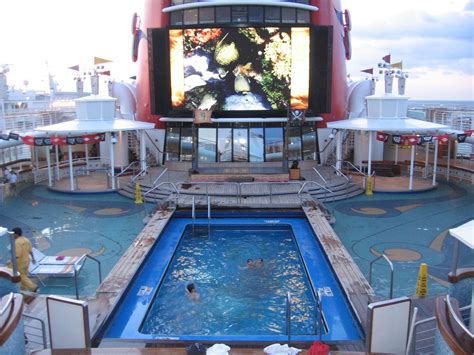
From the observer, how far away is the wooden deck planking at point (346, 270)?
9.79m

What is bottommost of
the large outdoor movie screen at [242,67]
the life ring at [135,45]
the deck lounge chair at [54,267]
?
the deck lounge chair at [54,267]

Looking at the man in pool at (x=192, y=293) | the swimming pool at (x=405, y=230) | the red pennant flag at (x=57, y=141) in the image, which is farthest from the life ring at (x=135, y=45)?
the man in pool at (x=192, y=293)

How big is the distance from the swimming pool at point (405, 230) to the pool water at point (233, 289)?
2.06m

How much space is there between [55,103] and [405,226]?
1423 inches

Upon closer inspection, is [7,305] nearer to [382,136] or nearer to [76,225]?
[76,225]

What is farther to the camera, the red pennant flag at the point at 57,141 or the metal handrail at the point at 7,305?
the red pennant flag at the point at 57,141

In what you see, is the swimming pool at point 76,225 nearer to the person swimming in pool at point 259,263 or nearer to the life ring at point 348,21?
the person swimming in pool at point 259,263

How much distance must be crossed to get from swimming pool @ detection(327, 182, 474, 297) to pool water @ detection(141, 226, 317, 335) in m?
2.06

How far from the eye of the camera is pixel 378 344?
7.61m

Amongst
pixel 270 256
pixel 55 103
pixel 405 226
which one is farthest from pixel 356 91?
pixel 55 103

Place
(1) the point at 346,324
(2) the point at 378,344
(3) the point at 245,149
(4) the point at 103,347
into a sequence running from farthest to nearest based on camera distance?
(3) the point at 245,149 < (1) the point at 346,324 < (4) the point at 103,347 < (2) the point at 378,344

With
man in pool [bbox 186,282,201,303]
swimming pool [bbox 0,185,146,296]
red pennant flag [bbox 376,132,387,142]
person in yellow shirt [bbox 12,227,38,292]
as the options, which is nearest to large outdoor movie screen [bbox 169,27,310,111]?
red pennant flag [bbox 376,132,387,142]

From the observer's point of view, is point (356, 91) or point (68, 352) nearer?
point (68, 352)

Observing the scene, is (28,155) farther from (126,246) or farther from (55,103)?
(126,246)
